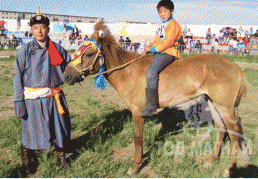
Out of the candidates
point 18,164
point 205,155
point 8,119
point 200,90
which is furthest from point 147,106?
point 8,119

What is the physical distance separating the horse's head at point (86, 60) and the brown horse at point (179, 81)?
2 centimetres

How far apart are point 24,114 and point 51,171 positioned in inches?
43.1

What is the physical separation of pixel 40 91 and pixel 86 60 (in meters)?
0.86

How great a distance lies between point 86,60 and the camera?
12.0 ft

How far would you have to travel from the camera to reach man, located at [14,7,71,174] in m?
3.38

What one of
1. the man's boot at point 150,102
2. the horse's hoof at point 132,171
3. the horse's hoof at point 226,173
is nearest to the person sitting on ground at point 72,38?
the man's boot at point 150,102

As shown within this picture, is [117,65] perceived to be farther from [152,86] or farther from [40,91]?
[40,91]

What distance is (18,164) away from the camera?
4.04m

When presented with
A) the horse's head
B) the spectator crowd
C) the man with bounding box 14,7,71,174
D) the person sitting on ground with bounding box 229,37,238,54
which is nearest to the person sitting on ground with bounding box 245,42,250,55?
the spectator crowd

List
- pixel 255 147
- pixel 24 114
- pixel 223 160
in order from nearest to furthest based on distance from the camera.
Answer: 1. pixel 24 114
2. pixel 223 160
3. pixel 255 147

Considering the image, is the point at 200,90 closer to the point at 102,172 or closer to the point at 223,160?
the point at 223,160

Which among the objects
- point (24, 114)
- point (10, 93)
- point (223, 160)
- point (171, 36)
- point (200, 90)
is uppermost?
point (171, 36)

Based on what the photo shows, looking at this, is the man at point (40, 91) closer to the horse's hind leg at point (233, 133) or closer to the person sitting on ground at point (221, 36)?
the horse's hind leg at point (233, 133)

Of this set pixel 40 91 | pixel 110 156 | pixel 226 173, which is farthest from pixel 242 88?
pixel 40 91
